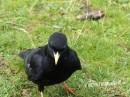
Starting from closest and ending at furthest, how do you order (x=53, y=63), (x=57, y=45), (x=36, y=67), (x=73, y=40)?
(x=57, y=45), (x=53, y=63), (x=36, y=67), (x=73, y=40)

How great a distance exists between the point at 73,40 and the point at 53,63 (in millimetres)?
1827

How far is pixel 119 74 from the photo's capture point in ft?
23.3

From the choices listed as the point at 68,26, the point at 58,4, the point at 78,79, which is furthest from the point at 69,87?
the point at 58,4

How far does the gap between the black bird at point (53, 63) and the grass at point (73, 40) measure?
1.55 feet

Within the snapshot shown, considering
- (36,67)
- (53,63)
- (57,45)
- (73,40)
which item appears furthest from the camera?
(73,40)

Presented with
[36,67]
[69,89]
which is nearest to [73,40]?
[69,89]

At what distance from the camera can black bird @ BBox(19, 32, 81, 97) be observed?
5.87 m

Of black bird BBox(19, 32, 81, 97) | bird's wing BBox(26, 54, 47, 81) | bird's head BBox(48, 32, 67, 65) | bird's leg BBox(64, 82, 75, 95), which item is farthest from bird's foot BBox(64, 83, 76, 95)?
bird's head BBox(48, 32, 67, 65)

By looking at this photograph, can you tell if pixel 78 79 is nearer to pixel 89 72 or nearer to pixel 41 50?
pixel 89 72

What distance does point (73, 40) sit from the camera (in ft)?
25.5

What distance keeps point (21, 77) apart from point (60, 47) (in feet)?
4.38

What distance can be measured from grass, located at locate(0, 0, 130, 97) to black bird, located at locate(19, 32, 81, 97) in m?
0.47

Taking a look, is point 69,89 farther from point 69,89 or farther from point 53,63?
point 53,63

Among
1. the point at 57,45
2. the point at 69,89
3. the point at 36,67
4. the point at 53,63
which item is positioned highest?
the point at 57,45
